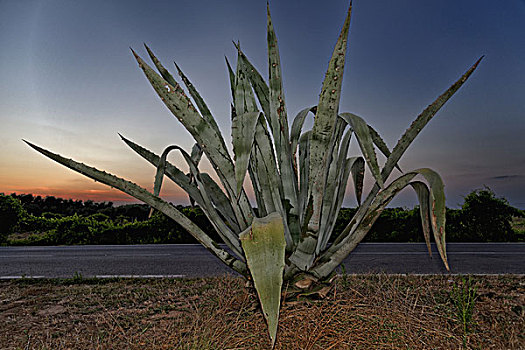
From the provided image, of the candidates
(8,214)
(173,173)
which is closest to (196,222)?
(8,214)

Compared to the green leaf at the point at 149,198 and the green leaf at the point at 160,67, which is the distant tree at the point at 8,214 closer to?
the green leaf at the point at 149,198

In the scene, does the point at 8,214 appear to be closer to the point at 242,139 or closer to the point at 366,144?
the point at 242,139

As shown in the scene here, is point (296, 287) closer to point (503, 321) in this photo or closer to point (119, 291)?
point (503, 321)

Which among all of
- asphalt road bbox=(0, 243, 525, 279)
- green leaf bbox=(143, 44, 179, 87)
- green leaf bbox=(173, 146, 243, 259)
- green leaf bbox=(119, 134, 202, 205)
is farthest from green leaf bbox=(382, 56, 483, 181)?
asphalt road bbox=(0, 243, 525, 279)

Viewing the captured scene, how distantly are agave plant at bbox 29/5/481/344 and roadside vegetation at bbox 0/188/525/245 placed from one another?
706 centimetres

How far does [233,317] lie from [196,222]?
25.2 feet

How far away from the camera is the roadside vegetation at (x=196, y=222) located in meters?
9.25

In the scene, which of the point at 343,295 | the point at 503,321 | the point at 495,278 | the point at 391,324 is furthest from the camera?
the point at 495,278

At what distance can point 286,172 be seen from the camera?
5.73 feet

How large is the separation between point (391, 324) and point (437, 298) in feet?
5.25

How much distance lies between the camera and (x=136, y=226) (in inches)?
399

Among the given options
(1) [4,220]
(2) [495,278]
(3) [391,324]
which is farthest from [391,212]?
(1) [4,220]

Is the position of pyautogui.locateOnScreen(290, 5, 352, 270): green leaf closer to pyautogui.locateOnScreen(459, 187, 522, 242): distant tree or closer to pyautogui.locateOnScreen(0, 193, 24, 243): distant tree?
pyautogui.locateOnScreen(459, 187, 522, 242): distant tree

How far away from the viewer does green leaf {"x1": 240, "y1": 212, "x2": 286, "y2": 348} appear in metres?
0.99
